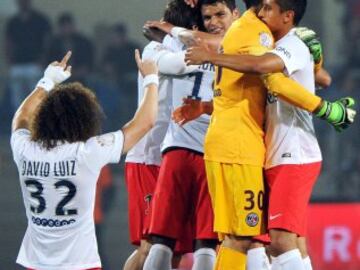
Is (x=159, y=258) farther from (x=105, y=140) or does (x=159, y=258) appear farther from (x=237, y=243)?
(x=105, y=140)

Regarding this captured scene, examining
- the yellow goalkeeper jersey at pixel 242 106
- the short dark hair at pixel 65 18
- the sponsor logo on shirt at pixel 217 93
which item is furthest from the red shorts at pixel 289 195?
the short dark hair at pixel 65 18

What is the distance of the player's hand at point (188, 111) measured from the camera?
652cm

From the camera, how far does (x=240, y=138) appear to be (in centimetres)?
604

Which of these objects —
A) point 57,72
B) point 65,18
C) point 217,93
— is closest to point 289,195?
point 217,93

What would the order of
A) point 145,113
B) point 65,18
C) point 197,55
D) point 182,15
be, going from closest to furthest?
1. point 145,113
2. point 197,55
3. point 182,15
4. point 65,18

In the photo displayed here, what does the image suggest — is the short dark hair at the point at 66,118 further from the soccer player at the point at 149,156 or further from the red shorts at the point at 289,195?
the soccer player at the point at 149,156

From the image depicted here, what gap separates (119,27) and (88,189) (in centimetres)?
493

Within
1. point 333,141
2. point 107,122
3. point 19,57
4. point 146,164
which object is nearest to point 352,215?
point 333,141

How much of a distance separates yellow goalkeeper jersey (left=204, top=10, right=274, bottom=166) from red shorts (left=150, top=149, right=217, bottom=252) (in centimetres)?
48

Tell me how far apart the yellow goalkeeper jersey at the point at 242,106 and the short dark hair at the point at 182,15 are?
62cm

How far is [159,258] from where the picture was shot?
6.55 m

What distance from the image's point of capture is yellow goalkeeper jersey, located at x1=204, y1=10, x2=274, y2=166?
6.04 metres

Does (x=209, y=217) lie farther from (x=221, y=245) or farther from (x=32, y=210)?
(x=32, y=210)

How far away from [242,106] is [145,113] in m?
0.48
